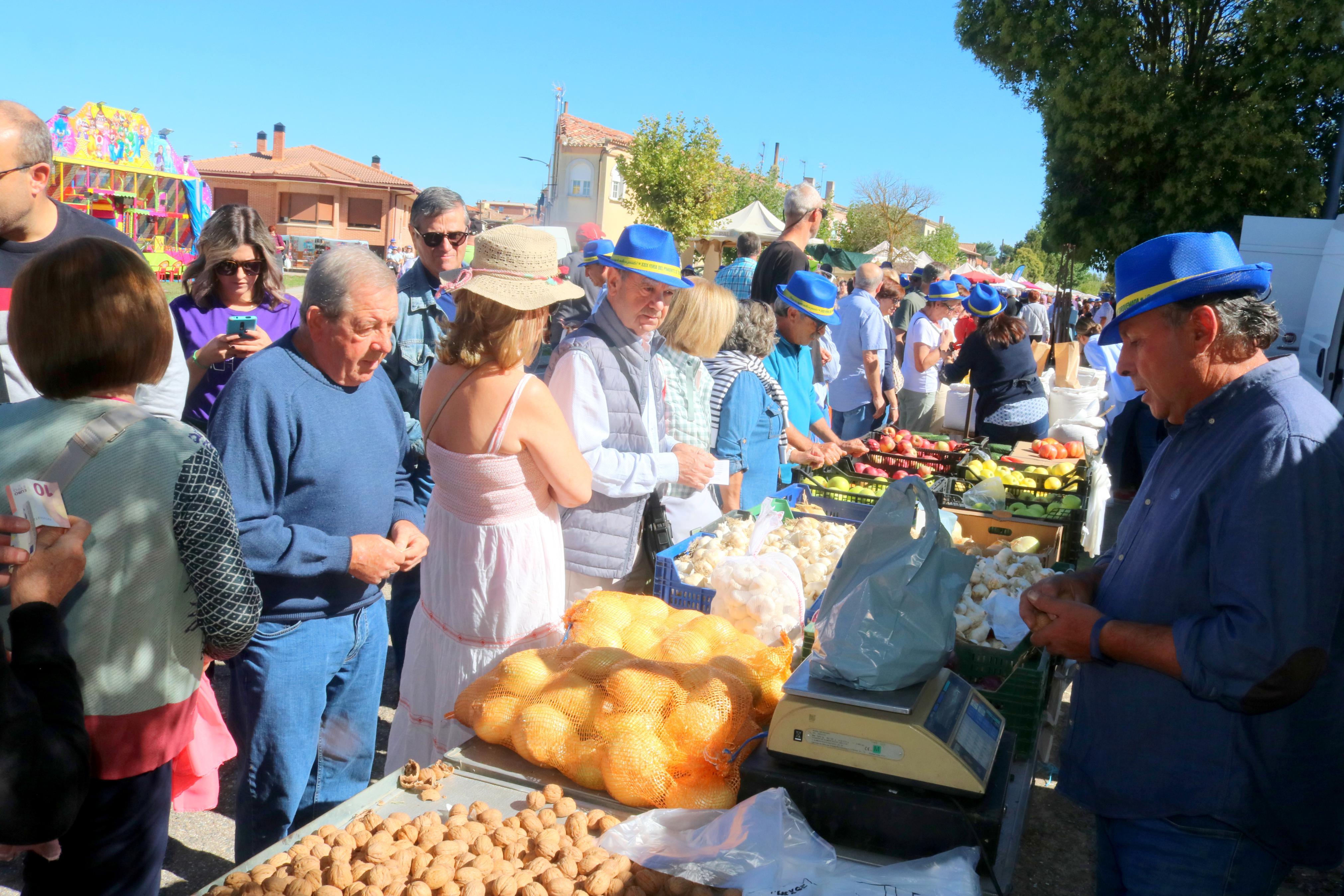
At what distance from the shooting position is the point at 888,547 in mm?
2018

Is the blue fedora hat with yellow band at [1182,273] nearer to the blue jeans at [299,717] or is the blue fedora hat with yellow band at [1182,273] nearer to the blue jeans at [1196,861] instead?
the blue jeans at [1196,861]

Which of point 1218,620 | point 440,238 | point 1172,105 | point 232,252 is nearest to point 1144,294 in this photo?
point 1218,620

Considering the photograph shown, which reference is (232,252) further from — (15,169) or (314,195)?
(314,195)

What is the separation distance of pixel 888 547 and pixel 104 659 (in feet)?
5.18

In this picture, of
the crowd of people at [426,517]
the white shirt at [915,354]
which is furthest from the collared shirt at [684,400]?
the white shirt at [915,354]

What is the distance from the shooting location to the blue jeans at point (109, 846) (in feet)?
5.74

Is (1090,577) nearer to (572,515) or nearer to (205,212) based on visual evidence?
(572,515)

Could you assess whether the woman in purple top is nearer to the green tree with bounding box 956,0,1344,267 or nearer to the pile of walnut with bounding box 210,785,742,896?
the pile of walnut with bounding box 210,785,742,896

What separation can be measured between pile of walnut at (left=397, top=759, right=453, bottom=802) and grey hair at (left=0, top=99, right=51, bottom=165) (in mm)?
2013

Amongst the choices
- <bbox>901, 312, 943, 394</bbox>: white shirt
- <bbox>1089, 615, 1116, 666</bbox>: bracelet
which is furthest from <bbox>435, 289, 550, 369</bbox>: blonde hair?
<bbox>901, 312, 943, 394</bbox>: white shirt

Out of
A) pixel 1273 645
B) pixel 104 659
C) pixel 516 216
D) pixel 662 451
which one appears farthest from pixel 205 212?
pixel 516 216

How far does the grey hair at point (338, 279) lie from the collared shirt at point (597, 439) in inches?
30.4

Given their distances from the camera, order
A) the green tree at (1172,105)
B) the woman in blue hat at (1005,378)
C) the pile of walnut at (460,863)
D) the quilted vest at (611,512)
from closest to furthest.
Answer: the pile of walnut at (460,863), the quilted vest at (611,512), the woman in blue hat at (1005,378), the green tree at (1172,105)

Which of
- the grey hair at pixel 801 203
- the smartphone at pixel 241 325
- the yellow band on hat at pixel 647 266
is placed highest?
the grey hair at pixel 801 203
